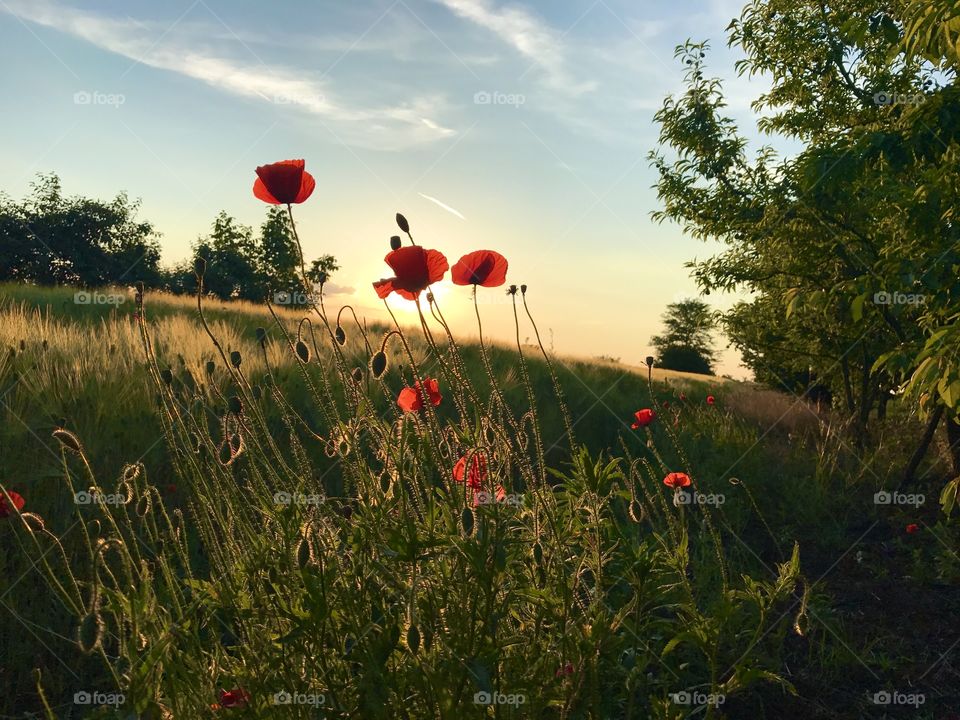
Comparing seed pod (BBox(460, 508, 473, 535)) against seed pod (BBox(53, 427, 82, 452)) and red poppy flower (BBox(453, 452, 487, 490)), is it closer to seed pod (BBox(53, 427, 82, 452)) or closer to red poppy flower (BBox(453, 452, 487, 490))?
red poppy flower (BBox(453, 452, 487, 490))

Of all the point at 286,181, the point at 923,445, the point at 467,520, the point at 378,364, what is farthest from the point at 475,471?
the point at 923,445

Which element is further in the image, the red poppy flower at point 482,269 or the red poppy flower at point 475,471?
the red poppy flower at point 482,269

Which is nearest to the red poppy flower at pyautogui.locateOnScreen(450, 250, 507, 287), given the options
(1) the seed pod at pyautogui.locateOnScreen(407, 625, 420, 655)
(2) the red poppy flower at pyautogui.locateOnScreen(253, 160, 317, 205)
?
(2) the red poppy flower at pyautogui.locateOnScreen(253, 160, 317, 205)

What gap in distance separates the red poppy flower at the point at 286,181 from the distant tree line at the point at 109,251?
36069 mm

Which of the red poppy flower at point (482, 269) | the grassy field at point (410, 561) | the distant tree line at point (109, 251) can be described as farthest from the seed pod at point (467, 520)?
the distant tree line at point (109, 251)

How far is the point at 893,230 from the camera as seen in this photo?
821 cm

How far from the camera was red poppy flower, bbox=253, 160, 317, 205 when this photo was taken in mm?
2568

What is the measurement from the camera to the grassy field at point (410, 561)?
2.26 m

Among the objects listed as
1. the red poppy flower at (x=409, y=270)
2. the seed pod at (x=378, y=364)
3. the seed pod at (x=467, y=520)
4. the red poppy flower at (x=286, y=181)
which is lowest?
the seed pod at (x=467, y=520)

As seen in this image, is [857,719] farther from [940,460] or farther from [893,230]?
[893,230]

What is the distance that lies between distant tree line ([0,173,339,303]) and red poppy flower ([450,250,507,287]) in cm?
3622

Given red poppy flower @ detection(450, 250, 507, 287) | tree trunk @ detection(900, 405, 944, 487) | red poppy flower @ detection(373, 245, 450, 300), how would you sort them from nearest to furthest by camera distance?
red poppy flower @ detection(373, 245, 450, 300), red poppy flower @ detection(450, 250, 507, 287), tree trunk @ detection(900, 405, 944, 487)

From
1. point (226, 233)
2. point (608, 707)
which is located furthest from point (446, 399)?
point (226, 233)

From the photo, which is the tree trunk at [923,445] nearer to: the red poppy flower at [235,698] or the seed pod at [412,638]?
the seed pod at [412,638]
